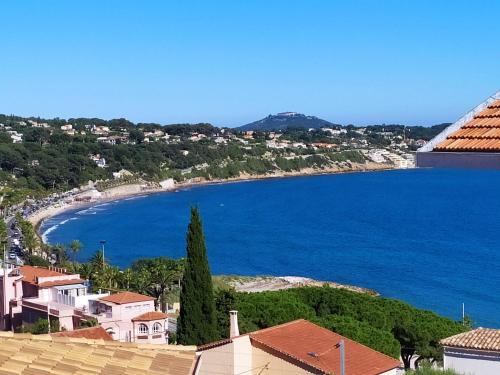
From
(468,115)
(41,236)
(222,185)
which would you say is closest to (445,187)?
(222,185)

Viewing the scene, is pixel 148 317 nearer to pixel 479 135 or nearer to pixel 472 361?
pixel 472 361

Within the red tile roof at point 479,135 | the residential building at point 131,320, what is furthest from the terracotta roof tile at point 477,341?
the red tile roof at point 479,135

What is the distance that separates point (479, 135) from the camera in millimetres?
3896

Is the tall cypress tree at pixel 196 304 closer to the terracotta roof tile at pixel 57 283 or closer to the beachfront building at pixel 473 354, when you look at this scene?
the beachfront building at pixel 473 354

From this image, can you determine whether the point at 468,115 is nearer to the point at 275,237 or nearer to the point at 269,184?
the point at 275,237

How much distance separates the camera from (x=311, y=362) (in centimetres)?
1159

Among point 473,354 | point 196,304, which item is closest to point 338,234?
point 196,304

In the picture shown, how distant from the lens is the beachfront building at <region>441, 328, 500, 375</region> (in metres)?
12.0

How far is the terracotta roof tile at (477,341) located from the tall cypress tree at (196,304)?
5516mm

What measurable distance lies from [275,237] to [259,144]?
71.3 metres

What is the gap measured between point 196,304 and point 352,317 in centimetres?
379

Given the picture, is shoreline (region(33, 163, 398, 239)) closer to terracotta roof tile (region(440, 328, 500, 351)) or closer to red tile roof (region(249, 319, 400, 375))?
red tile roof (region(249, 319, 400, 375))

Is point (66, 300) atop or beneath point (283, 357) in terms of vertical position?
beneath

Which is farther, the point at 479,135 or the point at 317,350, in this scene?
the point at 317,350
